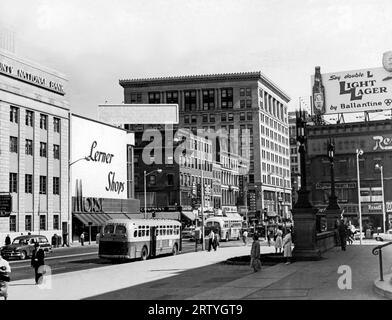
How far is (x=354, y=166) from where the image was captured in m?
74.1

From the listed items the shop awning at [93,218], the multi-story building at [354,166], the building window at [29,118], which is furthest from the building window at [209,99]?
the building window at [29,118]

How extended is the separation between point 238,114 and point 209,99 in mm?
8840

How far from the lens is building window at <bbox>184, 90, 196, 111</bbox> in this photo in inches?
5266

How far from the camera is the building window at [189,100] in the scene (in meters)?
134

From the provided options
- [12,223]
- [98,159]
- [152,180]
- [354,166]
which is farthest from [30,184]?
[354,166]

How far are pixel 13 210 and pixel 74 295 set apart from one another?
132 ft

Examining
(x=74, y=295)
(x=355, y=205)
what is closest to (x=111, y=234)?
(x=74, y=295)

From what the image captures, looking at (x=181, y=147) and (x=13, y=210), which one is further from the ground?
(x=181, y=147)

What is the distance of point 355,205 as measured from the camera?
7681 centimetres

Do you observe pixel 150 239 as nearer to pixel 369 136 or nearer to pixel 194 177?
pixel 369 136

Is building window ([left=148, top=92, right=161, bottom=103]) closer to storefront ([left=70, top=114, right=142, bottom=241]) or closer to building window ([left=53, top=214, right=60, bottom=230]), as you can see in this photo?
storefront ([left=70, top=114, right=142, bottom=241])
